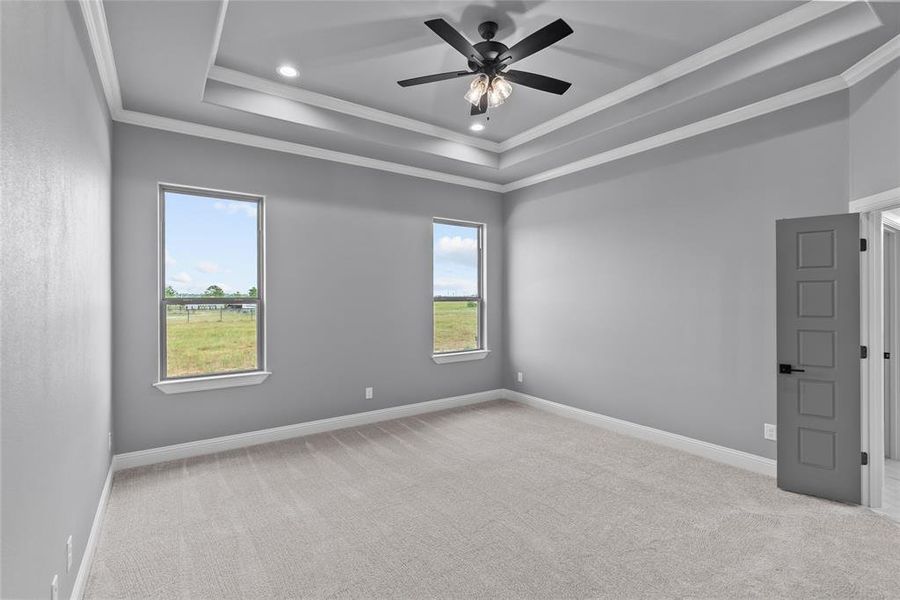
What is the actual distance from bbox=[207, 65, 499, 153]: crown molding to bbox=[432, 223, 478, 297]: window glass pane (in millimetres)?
1113

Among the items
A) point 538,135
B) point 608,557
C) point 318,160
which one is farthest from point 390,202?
point 608,557

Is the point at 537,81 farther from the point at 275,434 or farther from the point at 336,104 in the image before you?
the point at 275,434

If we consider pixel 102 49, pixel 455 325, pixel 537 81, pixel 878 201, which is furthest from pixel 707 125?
pixel 102 49

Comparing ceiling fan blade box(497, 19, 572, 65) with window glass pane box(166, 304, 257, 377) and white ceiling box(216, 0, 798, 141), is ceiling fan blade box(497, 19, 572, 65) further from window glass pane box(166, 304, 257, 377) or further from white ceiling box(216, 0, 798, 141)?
window glass pane box(166, 304, 257, 377)

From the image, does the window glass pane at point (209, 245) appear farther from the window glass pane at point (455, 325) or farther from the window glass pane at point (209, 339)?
the window glass pane at point (455, 325)

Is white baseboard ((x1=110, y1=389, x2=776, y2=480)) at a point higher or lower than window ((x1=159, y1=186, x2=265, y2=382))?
lower

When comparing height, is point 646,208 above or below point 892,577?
above

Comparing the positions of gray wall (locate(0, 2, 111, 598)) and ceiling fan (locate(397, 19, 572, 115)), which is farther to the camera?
ceiling fan (locate(397, 19, 572, 115))

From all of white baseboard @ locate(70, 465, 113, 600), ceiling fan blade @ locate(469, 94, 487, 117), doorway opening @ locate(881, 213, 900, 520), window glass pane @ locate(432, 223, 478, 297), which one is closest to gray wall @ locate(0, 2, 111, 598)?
white baseboard @ locate(70, 465, 113, 600)

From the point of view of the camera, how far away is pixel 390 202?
4.93 metres

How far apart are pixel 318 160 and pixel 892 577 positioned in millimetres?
5093

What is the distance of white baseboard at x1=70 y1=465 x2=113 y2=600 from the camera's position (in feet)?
6.65

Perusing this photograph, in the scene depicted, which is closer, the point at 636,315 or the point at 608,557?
the point at 608,557

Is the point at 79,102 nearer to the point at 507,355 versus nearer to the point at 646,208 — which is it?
the point at 646,208
